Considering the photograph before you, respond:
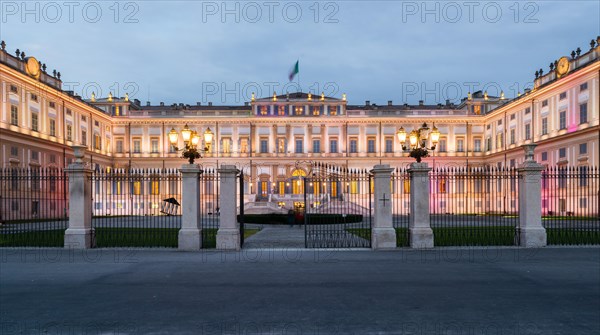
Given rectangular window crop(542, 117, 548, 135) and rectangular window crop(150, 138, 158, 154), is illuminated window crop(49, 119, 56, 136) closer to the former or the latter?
rectangular window crop(150, 138, 158, 154)

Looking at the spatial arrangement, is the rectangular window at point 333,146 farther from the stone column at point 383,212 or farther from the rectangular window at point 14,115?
the stone column at point 383,212

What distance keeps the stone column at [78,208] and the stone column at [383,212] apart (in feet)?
26.9

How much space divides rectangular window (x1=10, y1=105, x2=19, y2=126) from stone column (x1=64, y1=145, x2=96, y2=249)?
27.3m

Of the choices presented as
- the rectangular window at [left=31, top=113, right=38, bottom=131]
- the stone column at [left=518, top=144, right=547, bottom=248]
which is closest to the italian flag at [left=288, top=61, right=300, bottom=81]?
the rectangular window at [left=31, top=113, right=38, bottom=131]

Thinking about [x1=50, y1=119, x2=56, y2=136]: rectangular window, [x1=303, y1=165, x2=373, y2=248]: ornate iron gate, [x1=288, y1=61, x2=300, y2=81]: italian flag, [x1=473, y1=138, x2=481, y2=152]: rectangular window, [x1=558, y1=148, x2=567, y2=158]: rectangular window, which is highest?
[x1=288, y1=61, x2=300, y2=81]: italian flag

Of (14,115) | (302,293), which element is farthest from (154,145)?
(302,293)

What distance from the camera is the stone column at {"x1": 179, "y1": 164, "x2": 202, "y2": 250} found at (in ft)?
44.0

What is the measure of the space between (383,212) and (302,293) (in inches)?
236

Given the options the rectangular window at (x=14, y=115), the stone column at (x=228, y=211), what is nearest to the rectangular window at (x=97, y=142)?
the rectangular window at (x=14, y=115)

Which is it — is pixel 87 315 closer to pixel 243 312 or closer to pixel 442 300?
pixel 243 312

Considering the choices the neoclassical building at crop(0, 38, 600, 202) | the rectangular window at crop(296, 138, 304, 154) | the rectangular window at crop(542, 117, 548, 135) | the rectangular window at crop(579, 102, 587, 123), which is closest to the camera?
the rectangular window at crop(579, 102, 587, 123)

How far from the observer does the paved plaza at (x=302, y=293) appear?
6086mm

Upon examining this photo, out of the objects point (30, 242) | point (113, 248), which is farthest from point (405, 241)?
point (30, 242)

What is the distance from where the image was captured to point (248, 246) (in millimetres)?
14461
